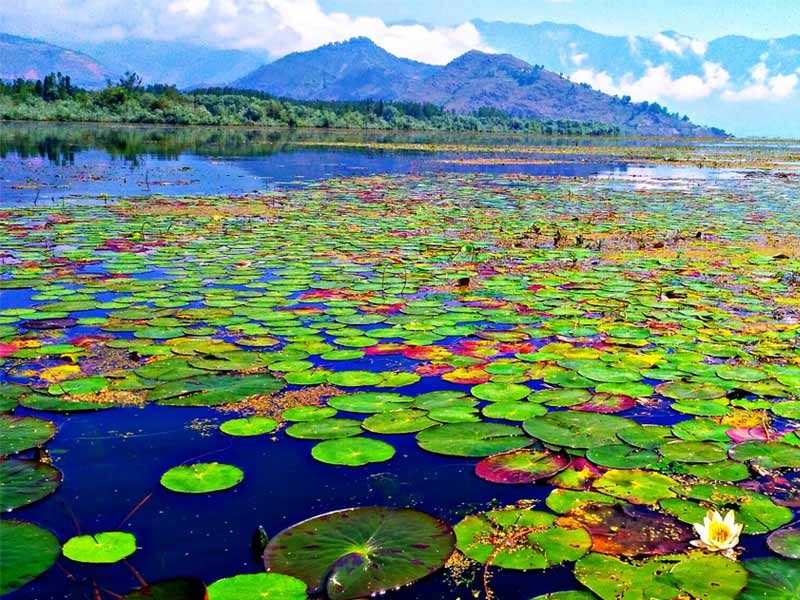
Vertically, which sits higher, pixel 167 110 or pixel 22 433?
pixel 167 110

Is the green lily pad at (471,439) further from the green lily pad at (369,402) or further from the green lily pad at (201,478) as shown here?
the green lily pad at (201,478)

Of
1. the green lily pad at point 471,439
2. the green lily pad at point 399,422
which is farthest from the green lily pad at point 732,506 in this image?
the green lily pad at point 399,422

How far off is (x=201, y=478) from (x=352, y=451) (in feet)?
2.39

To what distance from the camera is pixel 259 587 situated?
96.8 inches

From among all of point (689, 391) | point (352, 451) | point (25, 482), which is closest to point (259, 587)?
point (352, 451)

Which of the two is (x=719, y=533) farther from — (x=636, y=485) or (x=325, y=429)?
(x=325, y=429)

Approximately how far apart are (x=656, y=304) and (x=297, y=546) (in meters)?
4.96

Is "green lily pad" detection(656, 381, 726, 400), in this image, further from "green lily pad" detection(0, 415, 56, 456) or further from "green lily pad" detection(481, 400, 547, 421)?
"green lily pad" detection(0, 415, 56, 456)

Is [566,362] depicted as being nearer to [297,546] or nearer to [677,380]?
[677,380]

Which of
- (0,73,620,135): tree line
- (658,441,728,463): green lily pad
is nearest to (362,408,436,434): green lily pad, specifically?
(658,441,728,463): green lily pad

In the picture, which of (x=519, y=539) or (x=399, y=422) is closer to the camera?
(x=519, y=539)

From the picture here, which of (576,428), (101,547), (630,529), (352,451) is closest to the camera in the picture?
(101,547)

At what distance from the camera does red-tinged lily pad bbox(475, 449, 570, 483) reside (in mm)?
3361

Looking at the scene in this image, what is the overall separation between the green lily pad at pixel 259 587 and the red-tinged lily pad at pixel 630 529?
114 centimetres
